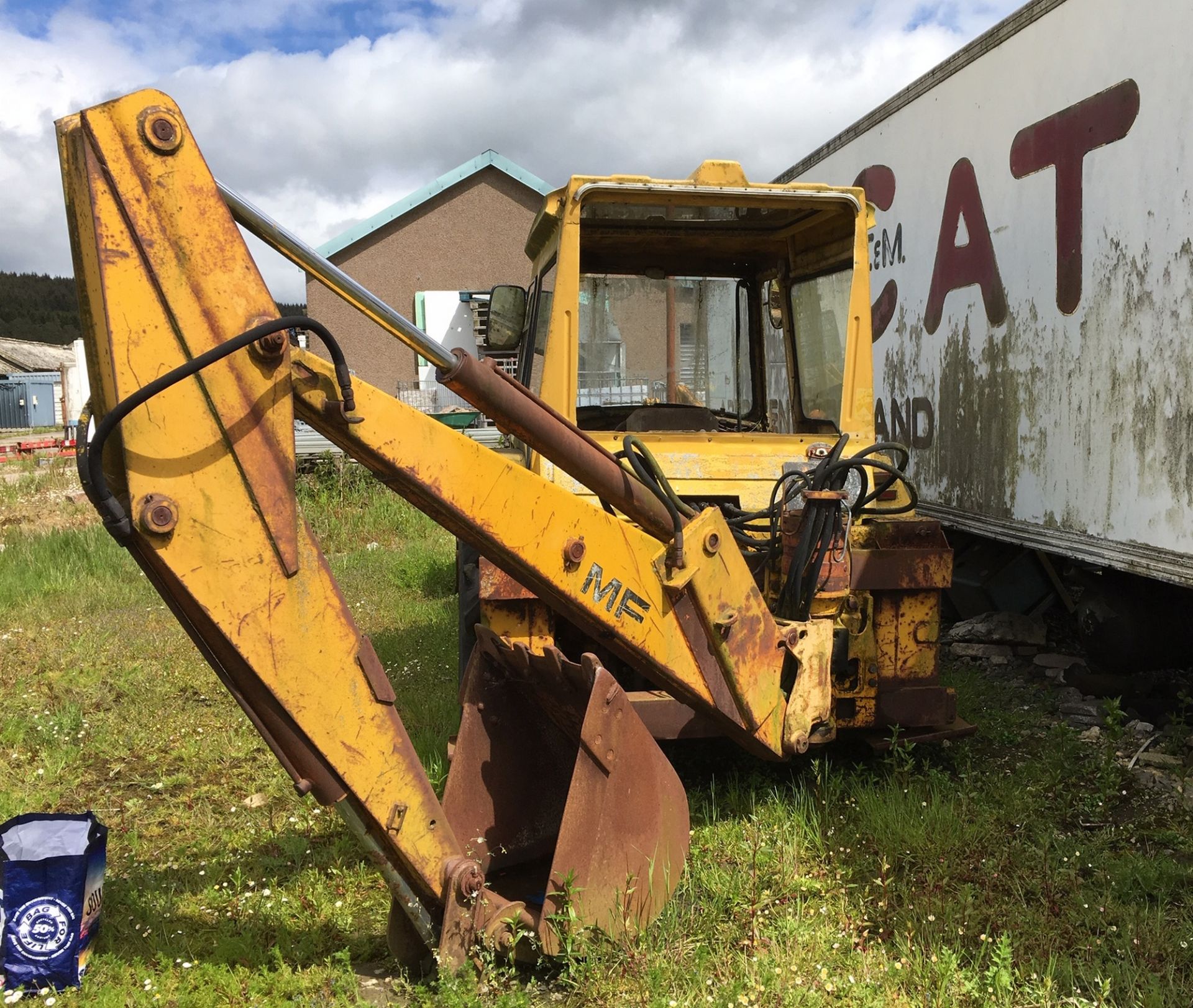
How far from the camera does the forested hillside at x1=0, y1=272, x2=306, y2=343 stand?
75875 mm

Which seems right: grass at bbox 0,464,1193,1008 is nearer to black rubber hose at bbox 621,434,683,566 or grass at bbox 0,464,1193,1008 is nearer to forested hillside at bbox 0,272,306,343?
black rubber hose at bbox 621,434,683,566

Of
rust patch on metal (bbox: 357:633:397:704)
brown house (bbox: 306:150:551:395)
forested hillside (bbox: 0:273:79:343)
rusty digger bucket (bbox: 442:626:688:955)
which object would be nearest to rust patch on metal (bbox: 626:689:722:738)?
rusty digger bucket (bbox: 442:626:688:955)

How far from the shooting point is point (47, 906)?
294cm

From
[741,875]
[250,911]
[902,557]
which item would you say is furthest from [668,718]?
[250,911]

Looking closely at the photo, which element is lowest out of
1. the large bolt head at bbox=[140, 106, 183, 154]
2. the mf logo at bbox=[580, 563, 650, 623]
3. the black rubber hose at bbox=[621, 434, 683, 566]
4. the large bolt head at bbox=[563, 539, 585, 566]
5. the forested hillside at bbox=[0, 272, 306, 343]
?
the mf logo at bbox=[580, 563, 650, 623]

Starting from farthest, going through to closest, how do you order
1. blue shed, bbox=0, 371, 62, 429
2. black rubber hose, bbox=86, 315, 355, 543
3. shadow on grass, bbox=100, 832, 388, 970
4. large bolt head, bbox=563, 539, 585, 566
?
blue shed, bbox=0, 371, 62, 429
shadow on grass, bbox=100, 832, 388, 970
large bolt head, bbox=563, 539, 585, 566
black rubber hose, bbox=86, 315, 355, 543

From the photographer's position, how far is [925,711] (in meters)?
3.80

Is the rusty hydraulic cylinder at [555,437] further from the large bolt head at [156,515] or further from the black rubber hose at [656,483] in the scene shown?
the large bolt head at [156,515]

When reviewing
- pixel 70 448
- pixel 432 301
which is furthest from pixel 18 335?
pixel 432 301

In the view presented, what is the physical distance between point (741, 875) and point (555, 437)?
1648 mm

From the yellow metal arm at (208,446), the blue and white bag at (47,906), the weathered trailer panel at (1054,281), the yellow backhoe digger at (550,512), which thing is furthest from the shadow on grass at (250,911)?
the weathered trailer panel at (1054,281)

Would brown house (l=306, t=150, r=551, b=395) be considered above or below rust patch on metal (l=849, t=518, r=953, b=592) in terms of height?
above

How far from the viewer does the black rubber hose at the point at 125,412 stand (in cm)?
207

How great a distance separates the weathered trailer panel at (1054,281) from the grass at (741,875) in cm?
108
